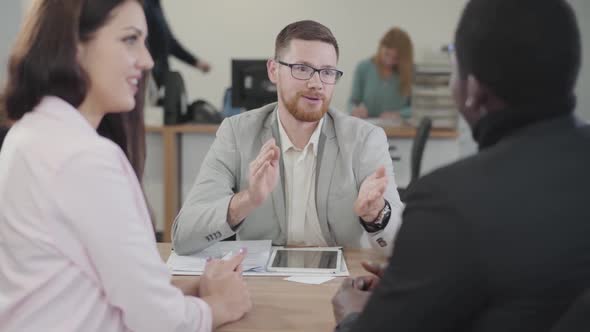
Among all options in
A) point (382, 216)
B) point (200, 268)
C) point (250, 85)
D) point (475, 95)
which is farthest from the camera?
point (250, 85)

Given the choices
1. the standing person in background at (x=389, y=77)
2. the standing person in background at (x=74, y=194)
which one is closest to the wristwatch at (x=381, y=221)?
the standing person in background at (x=74, y=194)

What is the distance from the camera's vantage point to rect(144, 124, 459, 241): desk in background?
4.65 m

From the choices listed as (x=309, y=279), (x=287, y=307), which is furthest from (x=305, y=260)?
(x=287, y=307)

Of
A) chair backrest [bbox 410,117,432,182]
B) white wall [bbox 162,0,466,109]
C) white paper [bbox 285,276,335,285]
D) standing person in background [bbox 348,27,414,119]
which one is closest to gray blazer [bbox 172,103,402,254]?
white paper [bbox 285,276,335,285]

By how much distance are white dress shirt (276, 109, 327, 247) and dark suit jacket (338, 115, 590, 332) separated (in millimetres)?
1304

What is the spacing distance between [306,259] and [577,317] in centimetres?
111

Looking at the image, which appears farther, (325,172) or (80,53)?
(325,172)

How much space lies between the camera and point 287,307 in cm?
150

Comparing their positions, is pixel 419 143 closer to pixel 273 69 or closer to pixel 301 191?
pixel 273 69

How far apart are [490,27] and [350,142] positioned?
1.37 metres

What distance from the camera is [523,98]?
0.89 metres

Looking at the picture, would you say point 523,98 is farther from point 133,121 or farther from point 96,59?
point 133,121

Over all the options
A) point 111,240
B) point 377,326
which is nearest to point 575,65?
point 377,326

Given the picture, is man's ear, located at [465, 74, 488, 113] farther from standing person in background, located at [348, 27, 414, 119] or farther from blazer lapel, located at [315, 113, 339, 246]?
standing person in background, located at [348, 27, 414, 119]
